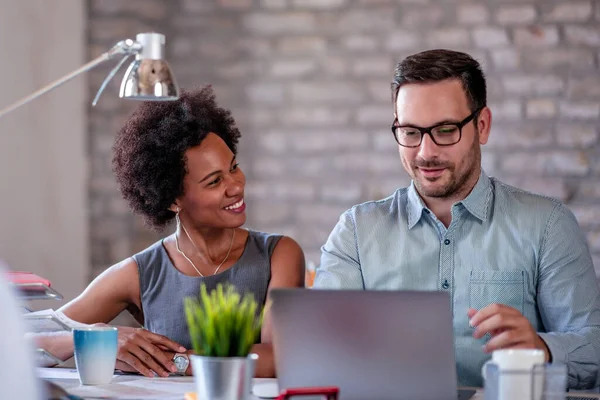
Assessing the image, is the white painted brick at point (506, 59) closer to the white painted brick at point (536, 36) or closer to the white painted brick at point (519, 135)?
the white painted brick at point (536, 36)

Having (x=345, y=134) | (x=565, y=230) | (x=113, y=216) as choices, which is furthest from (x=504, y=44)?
(x=113, y=216)

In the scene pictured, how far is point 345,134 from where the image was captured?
363 centimetres

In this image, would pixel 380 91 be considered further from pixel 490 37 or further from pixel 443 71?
pixel 443 71

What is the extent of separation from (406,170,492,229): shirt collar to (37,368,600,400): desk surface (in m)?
0.59

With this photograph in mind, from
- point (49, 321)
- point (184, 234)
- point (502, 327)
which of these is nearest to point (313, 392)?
point (502, 327)

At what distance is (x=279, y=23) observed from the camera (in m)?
3.70

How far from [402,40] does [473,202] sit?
147 centimetres

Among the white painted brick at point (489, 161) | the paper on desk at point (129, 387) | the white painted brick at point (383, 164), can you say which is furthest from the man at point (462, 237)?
the white painted brick at point (383, 164)

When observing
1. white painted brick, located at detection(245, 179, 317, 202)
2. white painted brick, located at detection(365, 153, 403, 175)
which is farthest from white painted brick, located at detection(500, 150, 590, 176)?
white painted brick, located at detection(245, 179, 317, 202)

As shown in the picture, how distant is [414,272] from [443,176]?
247mm

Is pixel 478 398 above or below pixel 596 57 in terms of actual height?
below

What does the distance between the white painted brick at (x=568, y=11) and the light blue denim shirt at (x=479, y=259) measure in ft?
4.34

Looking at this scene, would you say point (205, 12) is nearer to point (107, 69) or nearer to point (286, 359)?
point (107, 69)

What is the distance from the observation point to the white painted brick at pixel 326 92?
362cm
